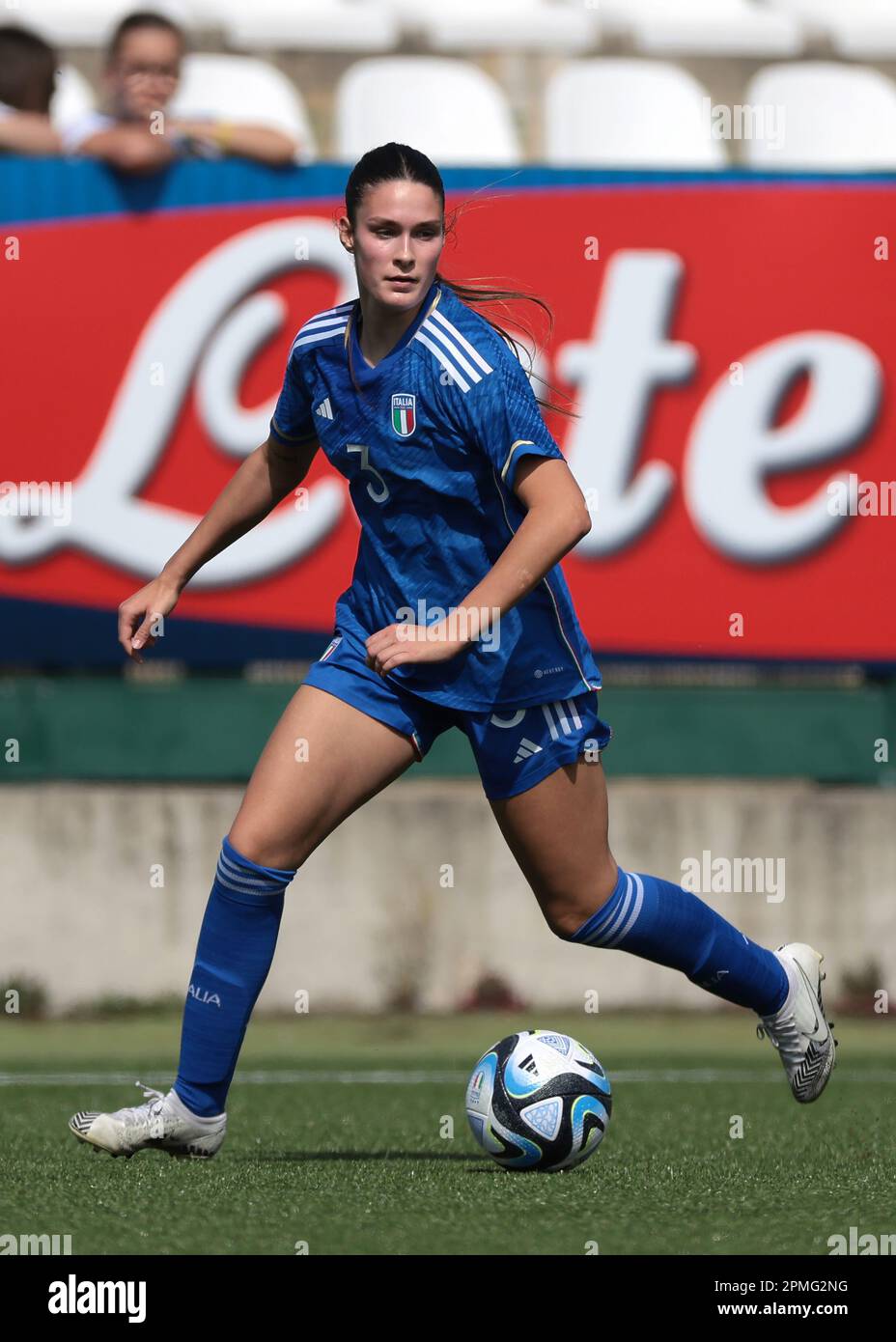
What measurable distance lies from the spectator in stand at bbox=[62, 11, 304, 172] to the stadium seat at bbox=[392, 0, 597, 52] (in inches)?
96.6

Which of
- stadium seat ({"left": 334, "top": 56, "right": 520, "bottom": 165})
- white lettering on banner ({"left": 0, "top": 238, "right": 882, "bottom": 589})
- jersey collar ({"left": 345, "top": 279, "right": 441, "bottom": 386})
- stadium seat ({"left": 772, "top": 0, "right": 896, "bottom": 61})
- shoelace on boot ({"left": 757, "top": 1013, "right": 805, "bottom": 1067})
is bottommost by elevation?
shoelace on boot ({"left": 757, "top": 1013, "right": 805, "bottom": 1067})

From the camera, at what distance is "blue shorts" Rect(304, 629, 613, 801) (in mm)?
4641

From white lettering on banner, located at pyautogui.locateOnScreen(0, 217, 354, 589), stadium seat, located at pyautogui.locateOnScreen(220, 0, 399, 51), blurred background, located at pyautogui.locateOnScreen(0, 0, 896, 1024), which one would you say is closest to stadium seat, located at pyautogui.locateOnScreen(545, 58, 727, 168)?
stadium seat, located at pyautogui.locateOnScreen(220, 0, 399, 51)

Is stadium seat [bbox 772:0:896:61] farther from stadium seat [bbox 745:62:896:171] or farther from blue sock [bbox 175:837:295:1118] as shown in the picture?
blue sock [bbox 175:837:295:1118]

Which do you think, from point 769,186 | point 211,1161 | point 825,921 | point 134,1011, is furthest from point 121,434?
point 211,1161

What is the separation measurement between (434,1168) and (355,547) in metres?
4.52

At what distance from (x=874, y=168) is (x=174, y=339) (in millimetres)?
3033

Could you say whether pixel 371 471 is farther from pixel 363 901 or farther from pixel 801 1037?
pixel 363 901

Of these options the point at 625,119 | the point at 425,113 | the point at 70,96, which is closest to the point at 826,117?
the point at 625,119

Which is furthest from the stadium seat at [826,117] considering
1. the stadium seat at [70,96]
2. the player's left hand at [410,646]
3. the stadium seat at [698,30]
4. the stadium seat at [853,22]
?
the player's left hand at [410,646]

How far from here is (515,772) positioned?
4645 mm

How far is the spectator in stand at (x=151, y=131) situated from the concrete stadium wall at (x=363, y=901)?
2.60 metres

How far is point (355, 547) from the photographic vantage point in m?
9.12
